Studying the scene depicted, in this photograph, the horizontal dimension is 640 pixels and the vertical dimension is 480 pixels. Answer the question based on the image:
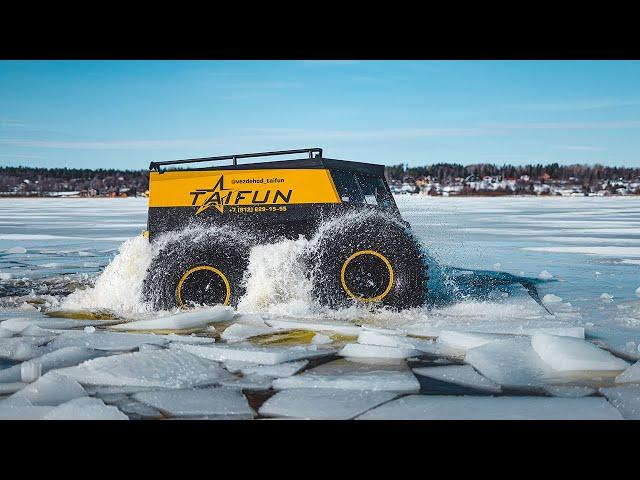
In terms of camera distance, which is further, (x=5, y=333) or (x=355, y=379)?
(x=5, y=333)

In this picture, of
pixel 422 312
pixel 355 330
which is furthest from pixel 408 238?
pixel 355 330

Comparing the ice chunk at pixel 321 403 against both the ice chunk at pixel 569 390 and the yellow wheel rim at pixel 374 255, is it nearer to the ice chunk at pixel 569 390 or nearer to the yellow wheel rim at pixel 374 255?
the ice chunk at pixel 569 390

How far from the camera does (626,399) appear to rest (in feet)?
13.0

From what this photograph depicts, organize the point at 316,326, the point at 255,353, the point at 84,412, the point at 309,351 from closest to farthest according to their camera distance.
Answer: the point at 84,412
the point at 255,353
the point at 309,351
the point at 316,326

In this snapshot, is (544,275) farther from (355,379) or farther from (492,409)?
(492,409)

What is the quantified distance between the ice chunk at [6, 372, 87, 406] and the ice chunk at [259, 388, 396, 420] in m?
1.12

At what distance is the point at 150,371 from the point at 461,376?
1.98 m

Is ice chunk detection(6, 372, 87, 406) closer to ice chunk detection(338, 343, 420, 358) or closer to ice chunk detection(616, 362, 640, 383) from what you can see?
ice chunk detection(338, 343, 420, 358)

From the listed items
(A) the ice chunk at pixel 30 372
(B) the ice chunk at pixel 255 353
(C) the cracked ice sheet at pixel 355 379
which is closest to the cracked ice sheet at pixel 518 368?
(C) the cracked ice sheet at pixel 355 379

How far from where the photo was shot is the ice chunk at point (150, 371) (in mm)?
4281

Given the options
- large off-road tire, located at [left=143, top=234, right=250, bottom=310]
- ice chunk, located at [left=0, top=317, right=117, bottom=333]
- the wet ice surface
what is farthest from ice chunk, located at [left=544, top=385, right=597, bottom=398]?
ice chunk, located at [left=0, top=317, right=117, bottom=333]

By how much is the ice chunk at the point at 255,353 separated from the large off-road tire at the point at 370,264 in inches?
57.3

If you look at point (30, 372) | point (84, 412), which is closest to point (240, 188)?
point (30, 372)
